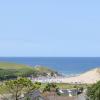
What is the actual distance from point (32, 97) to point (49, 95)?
165 inches

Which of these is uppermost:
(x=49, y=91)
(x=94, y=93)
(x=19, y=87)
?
(x=19, y=87)

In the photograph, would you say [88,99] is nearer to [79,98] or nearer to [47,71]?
[79,98]

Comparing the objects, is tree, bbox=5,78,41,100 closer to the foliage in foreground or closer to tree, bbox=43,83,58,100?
tree, bbox=43,83,58,100

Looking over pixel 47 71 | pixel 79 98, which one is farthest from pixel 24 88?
pixel 47 71

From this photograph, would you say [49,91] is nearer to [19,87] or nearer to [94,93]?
[19,87]

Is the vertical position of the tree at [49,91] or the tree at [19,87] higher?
the tree at [19,87]

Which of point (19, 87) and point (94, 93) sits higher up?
point (19, 87)

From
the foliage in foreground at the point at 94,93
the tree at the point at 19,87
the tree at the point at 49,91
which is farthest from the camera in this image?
the tree at the point at 49,91

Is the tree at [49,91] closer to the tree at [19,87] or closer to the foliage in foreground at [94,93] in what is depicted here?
the tree at [19,87]

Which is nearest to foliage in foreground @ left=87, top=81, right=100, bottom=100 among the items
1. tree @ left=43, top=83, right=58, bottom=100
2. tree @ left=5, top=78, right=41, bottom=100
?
tree @ left=5, top=78, right=41, bottom=100

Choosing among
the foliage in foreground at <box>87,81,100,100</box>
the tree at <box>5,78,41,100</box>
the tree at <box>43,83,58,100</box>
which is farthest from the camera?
the tree at <box>43,83,58,100</box>

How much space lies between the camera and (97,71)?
14462 centimetres

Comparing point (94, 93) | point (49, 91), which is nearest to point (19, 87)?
point (94, 93)

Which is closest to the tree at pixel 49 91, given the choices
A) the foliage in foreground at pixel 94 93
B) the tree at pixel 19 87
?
the tree at pixel 19 87
